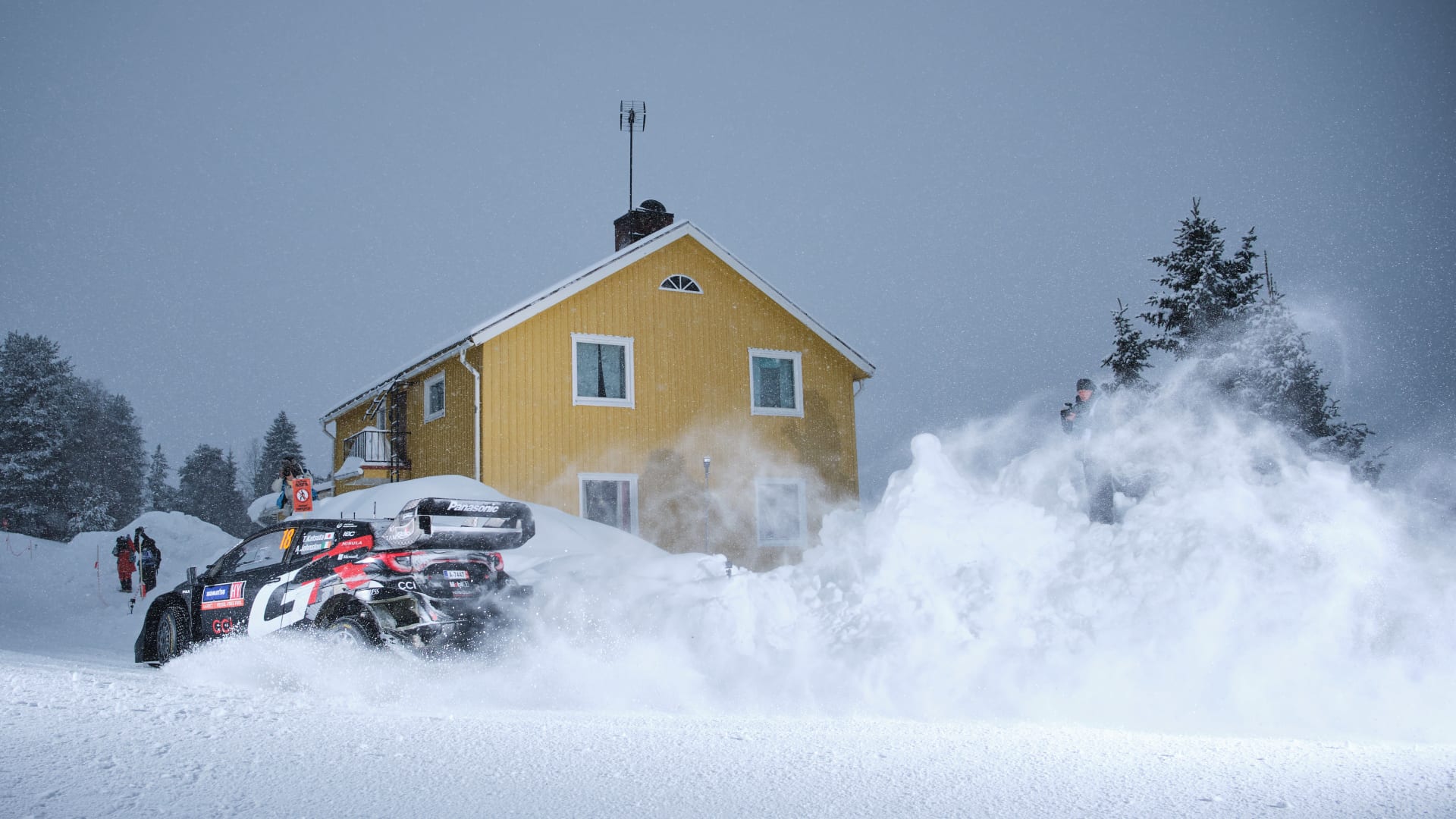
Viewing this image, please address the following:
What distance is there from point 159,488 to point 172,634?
88.1 m

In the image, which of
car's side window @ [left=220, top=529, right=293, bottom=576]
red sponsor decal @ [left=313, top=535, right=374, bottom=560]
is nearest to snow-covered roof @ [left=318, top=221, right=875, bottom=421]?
car's side window @ [left=220, top=529, right=293, bottom=576]

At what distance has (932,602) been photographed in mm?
6445

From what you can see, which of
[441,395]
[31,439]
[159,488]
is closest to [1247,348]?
[441,395]

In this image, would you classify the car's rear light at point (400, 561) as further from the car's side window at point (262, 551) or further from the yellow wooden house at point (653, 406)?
the yellow wooden house at point (653, 406)

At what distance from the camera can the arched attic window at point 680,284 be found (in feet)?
63.8

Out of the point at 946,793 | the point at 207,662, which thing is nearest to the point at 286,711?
the point at 207,662

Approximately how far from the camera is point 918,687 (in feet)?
19.9

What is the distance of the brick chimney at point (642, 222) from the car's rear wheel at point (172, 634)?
14.5 meters

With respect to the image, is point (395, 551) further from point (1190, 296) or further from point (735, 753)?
point (1190, 296)

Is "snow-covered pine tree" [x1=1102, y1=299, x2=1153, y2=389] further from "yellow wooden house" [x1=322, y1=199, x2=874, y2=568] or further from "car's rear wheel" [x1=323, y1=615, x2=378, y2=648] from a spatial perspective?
"car's rear wheel" [x1=323, y1=615, x2=378, y2=648]

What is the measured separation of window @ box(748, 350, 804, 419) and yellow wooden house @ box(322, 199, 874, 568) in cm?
3

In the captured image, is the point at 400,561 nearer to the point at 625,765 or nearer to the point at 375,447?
the point at 625,765

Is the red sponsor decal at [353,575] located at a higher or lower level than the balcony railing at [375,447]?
lower

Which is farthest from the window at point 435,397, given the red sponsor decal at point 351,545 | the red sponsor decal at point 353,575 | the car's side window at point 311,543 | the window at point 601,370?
the red sponsor decal at point 353,575
